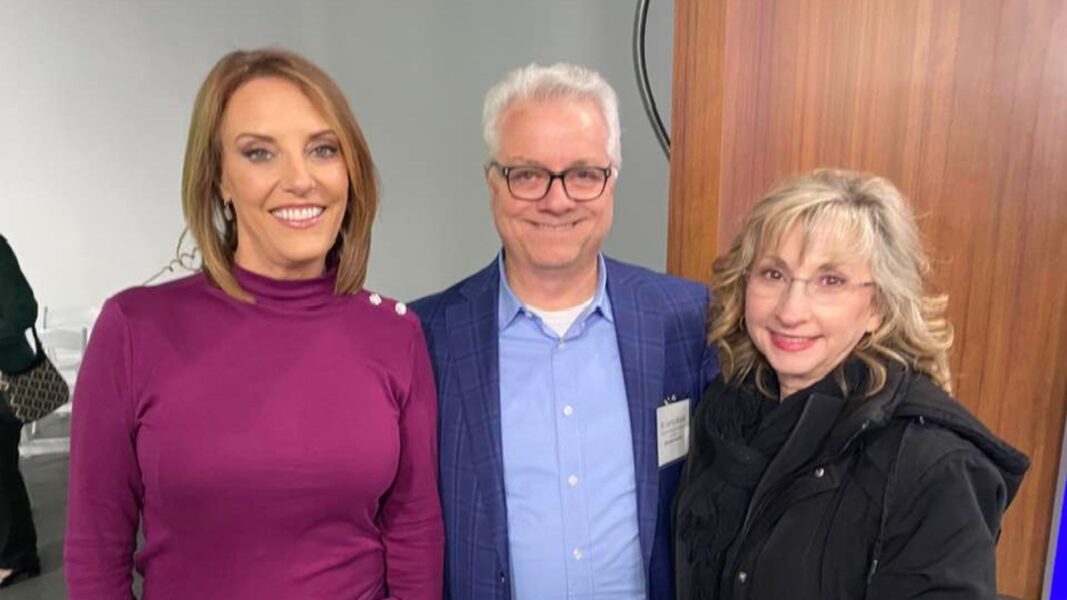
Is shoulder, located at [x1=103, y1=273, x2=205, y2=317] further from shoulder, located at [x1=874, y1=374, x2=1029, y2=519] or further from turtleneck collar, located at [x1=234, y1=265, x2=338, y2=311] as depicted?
shoulder, located at [x1=874, y1=374, x2=1029, y2=519]

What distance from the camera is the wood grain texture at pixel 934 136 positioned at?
1591 mm

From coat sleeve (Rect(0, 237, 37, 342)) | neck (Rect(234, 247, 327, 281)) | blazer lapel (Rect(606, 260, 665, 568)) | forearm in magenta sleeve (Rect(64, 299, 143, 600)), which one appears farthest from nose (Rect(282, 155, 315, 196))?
coat sleeve (Rect(0, 237, 37, 342))

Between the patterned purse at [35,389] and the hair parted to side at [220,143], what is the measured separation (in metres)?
2.03

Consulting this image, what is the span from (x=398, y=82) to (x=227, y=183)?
2.19 metres

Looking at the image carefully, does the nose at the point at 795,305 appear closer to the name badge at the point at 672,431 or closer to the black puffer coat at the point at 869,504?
the black puffer coat at the point at 869,504

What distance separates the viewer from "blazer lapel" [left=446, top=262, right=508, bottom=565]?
1.31 m

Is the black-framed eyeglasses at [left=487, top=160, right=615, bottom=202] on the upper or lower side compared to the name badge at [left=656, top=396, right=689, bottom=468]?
upper

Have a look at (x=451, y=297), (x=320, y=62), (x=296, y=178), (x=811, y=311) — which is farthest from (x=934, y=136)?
(x=320, y=62)

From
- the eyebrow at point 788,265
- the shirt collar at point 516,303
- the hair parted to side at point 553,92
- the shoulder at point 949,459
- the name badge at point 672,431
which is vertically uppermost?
the hair parted to side at point 553,92

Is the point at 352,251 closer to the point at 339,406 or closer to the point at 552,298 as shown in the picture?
the point at 339,406

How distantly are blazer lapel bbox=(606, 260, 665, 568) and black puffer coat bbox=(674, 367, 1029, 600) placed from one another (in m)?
0.19

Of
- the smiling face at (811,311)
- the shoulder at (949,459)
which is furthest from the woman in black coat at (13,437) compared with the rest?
the shoulder at (949,459)

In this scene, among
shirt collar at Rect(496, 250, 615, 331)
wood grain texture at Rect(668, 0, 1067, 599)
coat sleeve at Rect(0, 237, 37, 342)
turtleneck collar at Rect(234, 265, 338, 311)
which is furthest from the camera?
coat sleeve at Rect(0, 237, 37, 342)

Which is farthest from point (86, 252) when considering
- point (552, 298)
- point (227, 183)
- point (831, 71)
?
point (831, 71)
